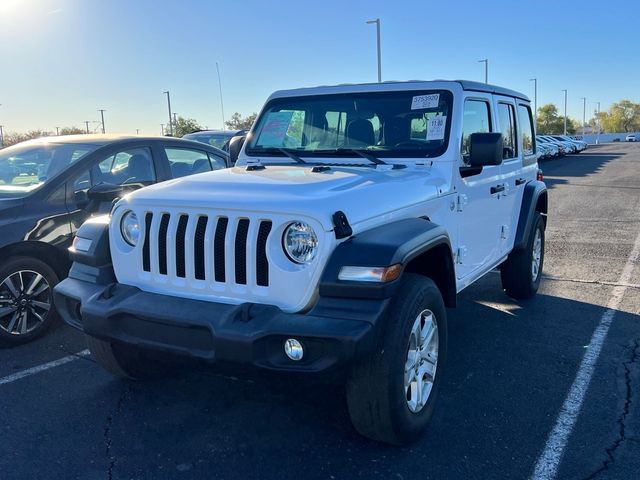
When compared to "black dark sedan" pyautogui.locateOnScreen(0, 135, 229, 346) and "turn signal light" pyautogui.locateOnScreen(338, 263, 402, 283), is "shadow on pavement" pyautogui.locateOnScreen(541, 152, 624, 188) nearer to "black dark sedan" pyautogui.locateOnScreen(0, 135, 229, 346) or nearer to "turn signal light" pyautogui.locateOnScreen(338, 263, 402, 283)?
"black dark sedan" pyautogui.locateOnScreen(0, 135, 229, 346)

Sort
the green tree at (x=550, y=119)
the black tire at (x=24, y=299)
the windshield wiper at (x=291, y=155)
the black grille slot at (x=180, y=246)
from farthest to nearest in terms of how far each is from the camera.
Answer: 1. the green tree at (x=550, y=119)
2. the black tire at (x=24, y=299)
3. the windshield wiper at (x=291, y=155)
4. the black grille slot at (x=180, y=246)

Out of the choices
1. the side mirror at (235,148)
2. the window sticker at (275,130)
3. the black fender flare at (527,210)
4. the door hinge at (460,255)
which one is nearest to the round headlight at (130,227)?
the window sticker at (275,130)

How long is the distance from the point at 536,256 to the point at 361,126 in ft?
Result: 9.18

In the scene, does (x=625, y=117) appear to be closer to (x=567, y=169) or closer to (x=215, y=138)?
(x=567, y=169)

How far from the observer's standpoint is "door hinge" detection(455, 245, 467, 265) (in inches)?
161

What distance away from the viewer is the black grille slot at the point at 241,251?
9.40 ft

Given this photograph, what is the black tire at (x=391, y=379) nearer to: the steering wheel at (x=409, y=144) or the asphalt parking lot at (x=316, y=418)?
the asphalt parking lot at (x=316, y=418)

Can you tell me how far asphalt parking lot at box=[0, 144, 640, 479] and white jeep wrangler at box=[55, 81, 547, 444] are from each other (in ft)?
0.75

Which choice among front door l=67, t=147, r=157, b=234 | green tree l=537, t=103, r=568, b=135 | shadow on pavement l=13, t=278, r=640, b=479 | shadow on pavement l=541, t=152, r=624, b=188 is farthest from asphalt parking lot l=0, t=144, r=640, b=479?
green tree l=537, t=103, r=568, b=135

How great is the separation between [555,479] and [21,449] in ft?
9.08

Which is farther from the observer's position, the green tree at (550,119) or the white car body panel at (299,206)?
the green tree at (550,119)

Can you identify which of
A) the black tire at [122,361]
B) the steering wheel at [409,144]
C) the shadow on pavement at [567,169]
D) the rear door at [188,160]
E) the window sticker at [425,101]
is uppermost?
the window sticker at [425,101]

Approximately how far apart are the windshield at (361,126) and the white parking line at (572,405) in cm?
181

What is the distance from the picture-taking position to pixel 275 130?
464cm
